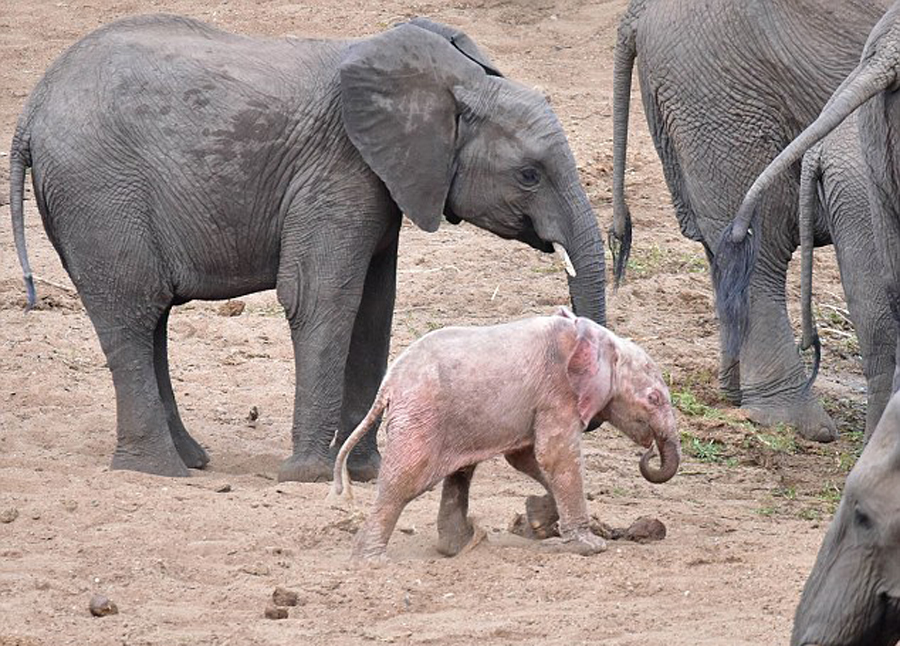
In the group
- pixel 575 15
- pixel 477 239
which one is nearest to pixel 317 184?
pixel 477 239

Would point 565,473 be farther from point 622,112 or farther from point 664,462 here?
point 622,112

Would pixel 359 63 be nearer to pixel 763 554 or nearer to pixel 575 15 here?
pixel 763 554

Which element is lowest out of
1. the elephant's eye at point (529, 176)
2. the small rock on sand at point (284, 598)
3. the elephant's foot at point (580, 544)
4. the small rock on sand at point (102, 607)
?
the small rock on sand at point (102, 607)

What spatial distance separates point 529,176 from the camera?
23.1 feet

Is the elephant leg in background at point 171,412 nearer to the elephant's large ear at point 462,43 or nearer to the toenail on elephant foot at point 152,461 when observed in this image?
the toenail on elephant foot at point 152,461

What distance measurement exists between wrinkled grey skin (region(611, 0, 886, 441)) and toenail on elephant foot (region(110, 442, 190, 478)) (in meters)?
2.13

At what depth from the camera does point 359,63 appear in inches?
277

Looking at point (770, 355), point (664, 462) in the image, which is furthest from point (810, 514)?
point (770, 355)

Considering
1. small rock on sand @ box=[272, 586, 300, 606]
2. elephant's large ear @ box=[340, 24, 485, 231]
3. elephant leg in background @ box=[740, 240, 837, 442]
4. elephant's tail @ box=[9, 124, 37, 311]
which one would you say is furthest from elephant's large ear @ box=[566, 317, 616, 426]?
elephant leg in background @ box=[740, 240, 837, 442]

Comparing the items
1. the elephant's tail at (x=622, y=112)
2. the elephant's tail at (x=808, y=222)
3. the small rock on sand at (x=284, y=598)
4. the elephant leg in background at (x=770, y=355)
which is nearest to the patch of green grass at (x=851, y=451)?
the elephant leg in background at (x=770, y=355)

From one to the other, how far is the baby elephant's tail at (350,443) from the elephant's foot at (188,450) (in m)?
1.44

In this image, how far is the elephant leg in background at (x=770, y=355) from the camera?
834cm

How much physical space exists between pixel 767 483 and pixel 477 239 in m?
3.82

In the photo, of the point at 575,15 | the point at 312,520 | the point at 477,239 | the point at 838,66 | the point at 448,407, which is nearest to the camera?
the point at 448,407
